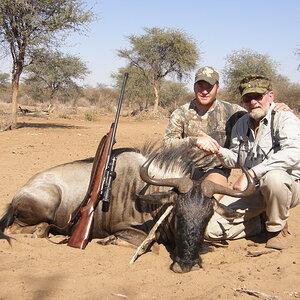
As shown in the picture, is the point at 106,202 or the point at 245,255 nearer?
the point at 245,255

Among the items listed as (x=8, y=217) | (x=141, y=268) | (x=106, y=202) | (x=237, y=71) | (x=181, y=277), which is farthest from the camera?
(x=237, y=71)

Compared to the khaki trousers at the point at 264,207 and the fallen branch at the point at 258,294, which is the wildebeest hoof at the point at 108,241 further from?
the fallen branch at the point at 258,294

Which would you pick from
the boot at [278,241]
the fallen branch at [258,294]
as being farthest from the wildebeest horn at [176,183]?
the boot at [278,241]

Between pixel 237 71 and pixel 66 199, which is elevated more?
pixel 237 71

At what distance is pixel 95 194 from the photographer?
4.66m

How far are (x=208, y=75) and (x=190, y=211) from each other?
81.0 inches

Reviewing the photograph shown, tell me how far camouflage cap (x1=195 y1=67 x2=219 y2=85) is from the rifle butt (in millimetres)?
2191

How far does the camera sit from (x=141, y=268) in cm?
395

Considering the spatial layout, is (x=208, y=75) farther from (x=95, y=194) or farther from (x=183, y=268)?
(x=183, y=268)

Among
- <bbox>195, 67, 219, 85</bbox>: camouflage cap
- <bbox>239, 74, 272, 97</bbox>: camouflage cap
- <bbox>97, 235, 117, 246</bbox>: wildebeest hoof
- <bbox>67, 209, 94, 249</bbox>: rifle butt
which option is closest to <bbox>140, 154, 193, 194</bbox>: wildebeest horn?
<bbox>67, 209, 94, 249</bbox>: rifle butt

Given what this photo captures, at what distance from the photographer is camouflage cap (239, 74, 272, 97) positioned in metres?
4.60

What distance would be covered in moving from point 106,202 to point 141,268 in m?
1.11

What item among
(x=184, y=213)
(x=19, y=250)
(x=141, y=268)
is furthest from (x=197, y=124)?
(x=19, y=250)

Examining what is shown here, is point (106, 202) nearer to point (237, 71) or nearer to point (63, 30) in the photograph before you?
point (63, 30)
